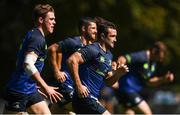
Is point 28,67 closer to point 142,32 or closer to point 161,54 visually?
point 161,54

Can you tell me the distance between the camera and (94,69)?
1124 centimetres

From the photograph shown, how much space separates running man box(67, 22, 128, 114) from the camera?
11078 millimetres

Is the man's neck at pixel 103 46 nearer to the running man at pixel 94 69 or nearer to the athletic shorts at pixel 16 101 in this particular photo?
the running man at pixel 94 69

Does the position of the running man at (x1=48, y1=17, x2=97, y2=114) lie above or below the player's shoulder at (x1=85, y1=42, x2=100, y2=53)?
below

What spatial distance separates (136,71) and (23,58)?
539 cm

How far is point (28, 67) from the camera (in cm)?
1016

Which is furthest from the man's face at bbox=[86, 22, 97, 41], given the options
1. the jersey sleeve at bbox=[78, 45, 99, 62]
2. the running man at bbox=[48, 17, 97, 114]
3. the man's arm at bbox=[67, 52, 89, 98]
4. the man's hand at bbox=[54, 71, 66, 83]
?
the man's arm at bbox=[67, 52, 89, 98]

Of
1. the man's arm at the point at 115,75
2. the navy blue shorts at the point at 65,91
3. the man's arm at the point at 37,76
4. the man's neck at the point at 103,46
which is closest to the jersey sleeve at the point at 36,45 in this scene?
the man's arm at the point at 37,76

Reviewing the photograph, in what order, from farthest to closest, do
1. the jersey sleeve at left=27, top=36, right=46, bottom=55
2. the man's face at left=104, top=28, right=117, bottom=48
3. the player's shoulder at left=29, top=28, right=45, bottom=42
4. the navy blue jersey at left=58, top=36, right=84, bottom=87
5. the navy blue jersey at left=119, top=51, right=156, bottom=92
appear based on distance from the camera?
1. the navy blue jersey at left=119, top=51, right=156, bottom=92
2. the navy blue jersey at left=58, top=36, right=84, bottom=87
3. the man's face at left=104, top=28, right=117, bottom=48
4. the player's shoulder at left=29, top=28, right=45, bottom=42
5. the jersey sleeve at left=27, top=36, right=46, bottom=55

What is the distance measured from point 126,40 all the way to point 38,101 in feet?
60.6

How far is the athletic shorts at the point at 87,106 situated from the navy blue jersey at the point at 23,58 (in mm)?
620

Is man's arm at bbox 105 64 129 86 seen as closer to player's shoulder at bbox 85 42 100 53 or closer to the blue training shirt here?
player's shoulder at bbox 85 42 100 53

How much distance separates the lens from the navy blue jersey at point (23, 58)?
34.2 feet

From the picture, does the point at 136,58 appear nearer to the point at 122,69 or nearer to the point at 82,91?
the point at 122,69
